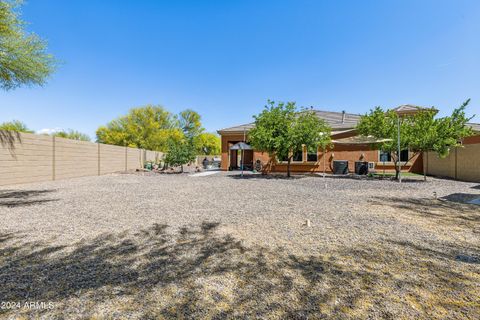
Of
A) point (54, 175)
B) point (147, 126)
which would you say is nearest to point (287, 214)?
point (54, 175)

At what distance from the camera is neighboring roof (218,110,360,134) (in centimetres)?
2058

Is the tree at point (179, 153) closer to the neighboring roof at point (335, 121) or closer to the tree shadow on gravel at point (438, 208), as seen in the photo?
the neighboring roof at point (335, 121)

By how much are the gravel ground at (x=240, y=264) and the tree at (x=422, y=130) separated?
24.8 ft

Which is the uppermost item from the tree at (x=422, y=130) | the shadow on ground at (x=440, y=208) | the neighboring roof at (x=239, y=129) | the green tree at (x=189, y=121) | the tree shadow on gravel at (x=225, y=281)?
the green tree at (x=189, y=121)

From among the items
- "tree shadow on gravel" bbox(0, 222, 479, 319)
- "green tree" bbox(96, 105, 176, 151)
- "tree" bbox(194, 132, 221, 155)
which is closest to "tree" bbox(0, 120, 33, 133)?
"green tree" bbox(96, 105, 176, 151)

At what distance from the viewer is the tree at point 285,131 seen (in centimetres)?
1477

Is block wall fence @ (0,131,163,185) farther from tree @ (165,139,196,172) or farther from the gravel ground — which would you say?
the gravel ground

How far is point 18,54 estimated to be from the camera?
8.42 meters

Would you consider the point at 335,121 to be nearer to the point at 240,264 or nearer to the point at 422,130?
the point at 422,130

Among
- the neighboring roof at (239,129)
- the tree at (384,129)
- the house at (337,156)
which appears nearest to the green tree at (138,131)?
the neighboring roof at (239,129)

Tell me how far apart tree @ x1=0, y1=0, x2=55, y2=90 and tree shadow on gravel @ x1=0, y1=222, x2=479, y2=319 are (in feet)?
27.1

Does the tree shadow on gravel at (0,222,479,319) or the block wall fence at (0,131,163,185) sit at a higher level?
the block wall fence at (0,131,163,185)

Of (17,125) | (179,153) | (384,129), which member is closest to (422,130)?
(384,129)

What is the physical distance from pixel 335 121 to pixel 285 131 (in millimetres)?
10003
